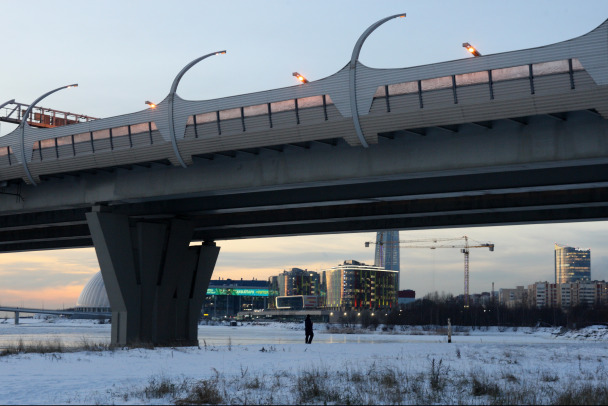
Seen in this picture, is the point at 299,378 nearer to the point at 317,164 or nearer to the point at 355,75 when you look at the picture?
the point at 355,75

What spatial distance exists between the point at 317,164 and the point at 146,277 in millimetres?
16198

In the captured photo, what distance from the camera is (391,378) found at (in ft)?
53.8

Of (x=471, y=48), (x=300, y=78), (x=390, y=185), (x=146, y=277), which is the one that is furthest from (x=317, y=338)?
(x=471, y=48)

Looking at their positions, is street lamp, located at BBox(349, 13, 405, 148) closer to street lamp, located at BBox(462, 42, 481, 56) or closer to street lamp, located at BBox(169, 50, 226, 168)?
street lamp, located at BBox(462, 42, 481, 56)

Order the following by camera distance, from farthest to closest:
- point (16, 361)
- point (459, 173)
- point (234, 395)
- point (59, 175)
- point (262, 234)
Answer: point (262, 234) < point (59, 175) < point (459, 173) < point (16, 361) < point (234, 395)

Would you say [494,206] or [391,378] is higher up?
[494,206]

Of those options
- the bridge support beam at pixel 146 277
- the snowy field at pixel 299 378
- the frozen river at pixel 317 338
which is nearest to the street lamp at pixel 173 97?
the bridge support beam at pixel 146 277

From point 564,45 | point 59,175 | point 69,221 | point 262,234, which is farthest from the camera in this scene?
point 262,234

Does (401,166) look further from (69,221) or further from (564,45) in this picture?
(69,221)

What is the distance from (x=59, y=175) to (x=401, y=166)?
810 inches

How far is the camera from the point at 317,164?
31.5 metres

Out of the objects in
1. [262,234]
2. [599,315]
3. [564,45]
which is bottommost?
[599,315]

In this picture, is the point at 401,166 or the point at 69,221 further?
the point at 69,221

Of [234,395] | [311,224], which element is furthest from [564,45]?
[311,224]
